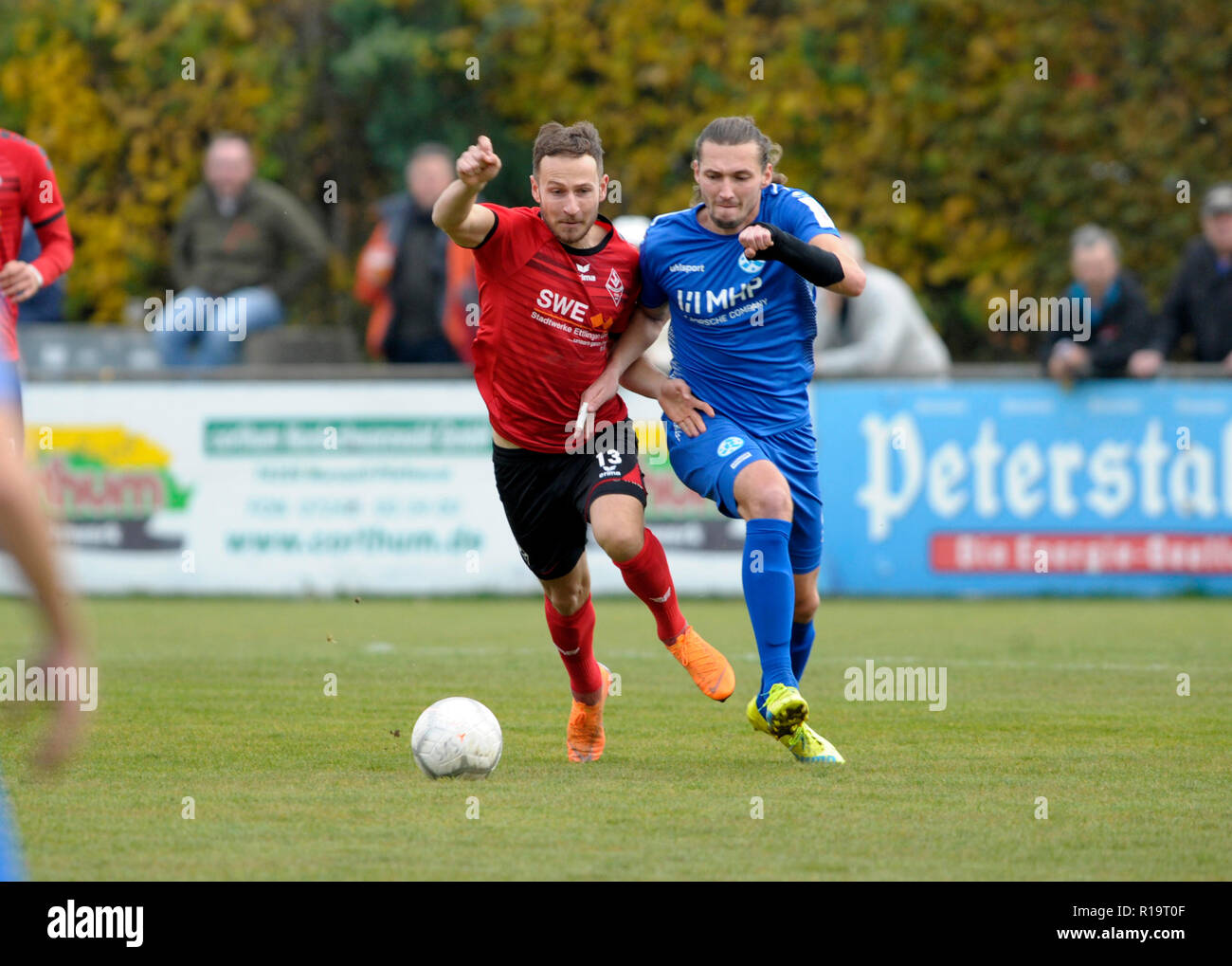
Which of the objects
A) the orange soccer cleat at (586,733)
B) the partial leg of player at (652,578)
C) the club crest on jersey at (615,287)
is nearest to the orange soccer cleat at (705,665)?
the partial leg of player at (652,578)

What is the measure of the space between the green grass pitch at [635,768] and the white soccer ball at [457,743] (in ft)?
0.29

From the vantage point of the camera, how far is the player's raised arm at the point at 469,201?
6.64 meters

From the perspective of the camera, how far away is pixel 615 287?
24.8ft

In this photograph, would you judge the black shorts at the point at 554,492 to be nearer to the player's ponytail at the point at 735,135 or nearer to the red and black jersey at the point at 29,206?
the player's ponytail at the point at 735,135

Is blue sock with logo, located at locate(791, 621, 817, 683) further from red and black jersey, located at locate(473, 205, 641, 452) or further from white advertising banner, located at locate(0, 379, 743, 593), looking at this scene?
white advertising banner, located at locate(0, 379, 743, 593)

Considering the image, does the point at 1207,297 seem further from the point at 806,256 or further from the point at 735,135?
the point at 806,256

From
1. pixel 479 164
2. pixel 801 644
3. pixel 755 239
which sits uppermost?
pixel 479 164

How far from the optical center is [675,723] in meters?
8.30

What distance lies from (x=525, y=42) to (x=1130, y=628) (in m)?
13.3

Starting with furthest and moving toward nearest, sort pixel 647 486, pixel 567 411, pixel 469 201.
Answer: pixel 647 486 < pixel 567 411 < pixel 469 201

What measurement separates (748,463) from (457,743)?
5.49ft

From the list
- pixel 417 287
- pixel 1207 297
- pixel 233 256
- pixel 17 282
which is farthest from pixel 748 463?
pixel 233 256
